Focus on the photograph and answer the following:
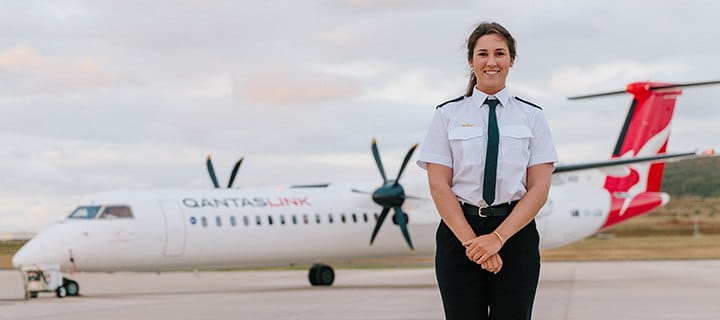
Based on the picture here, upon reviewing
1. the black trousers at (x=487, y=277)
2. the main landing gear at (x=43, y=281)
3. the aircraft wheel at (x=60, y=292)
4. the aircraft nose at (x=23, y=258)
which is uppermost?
the black trousers at (x=487, y=277)

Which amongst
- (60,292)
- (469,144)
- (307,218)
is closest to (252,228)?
(307,218)

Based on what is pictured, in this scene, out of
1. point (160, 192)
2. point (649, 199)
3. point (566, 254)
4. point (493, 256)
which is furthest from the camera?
point (566, 254)

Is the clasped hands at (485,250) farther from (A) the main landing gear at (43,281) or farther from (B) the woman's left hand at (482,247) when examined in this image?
(A) the main landing gear at (43,281)

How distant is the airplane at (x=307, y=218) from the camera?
20.8m

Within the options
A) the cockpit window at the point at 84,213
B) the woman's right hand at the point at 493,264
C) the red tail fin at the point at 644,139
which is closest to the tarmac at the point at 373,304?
the cockpit window at the point at 84,213

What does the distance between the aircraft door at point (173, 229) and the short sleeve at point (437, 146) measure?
17.7 metres

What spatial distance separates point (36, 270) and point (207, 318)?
7.36 meters

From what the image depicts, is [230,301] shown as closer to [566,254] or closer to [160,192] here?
[160,192]

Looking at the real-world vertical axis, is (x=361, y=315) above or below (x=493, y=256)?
below

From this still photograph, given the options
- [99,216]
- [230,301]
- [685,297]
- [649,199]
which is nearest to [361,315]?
[230,301]

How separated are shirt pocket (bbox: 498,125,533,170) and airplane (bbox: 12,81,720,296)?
17382 mm

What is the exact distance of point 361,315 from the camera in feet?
47.6

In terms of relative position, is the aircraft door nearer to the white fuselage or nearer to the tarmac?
the white fuselage

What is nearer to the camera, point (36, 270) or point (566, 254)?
point (36, 270)
